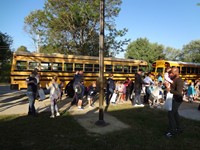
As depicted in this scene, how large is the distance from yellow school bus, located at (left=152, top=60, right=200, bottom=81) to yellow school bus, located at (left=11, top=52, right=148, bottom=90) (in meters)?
5.68

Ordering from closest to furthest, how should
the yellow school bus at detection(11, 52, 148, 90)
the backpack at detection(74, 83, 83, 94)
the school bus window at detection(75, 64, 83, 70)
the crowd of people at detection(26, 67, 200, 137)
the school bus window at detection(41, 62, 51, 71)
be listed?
the crowd of people at detection(26, 67, 200, 137), the backpack at detection(74, 83, 83, 94), the yellow school bus at detection(11, 52, 148, 90), the school bus window at detection(41, 62, 51, 71), the school bus window at detection(75, 64, 83, 70)

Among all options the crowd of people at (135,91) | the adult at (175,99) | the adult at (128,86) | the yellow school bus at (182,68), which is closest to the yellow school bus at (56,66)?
the crowd of people at (135,91)

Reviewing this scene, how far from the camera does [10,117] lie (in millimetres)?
7996

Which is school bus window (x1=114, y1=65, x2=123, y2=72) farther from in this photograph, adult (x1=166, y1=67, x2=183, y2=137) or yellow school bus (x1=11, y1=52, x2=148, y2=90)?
adult (x1=166, y1=67, x2=183, y2=137)

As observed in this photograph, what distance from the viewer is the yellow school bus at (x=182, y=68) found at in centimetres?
2194

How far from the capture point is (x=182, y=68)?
22.6 meters

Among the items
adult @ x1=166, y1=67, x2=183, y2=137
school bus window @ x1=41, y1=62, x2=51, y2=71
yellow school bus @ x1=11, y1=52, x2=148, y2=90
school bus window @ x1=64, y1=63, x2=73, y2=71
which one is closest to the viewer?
adult @ x1=166, y1=67, x2=183, y2=137

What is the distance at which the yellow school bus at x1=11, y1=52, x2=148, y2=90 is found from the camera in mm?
14188

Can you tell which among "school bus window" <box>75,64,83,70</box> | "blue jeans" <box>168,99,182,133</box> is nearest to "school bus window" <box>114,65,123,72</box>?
"school bus window" <box>75,64,83,70</box>

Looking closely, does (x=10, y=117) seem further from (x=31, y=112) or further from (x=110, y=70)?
(x=110, y=70)

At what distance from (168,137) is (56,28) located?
23.0 metres

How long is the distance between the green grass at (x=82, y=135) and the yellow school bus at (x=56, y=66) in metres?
6.74

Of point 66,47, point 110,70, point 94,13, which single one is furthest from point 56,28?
point 110,70

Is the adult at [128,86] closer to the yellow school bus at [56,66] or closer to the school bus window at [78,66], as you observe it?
the yellow school bus at [56,66]
